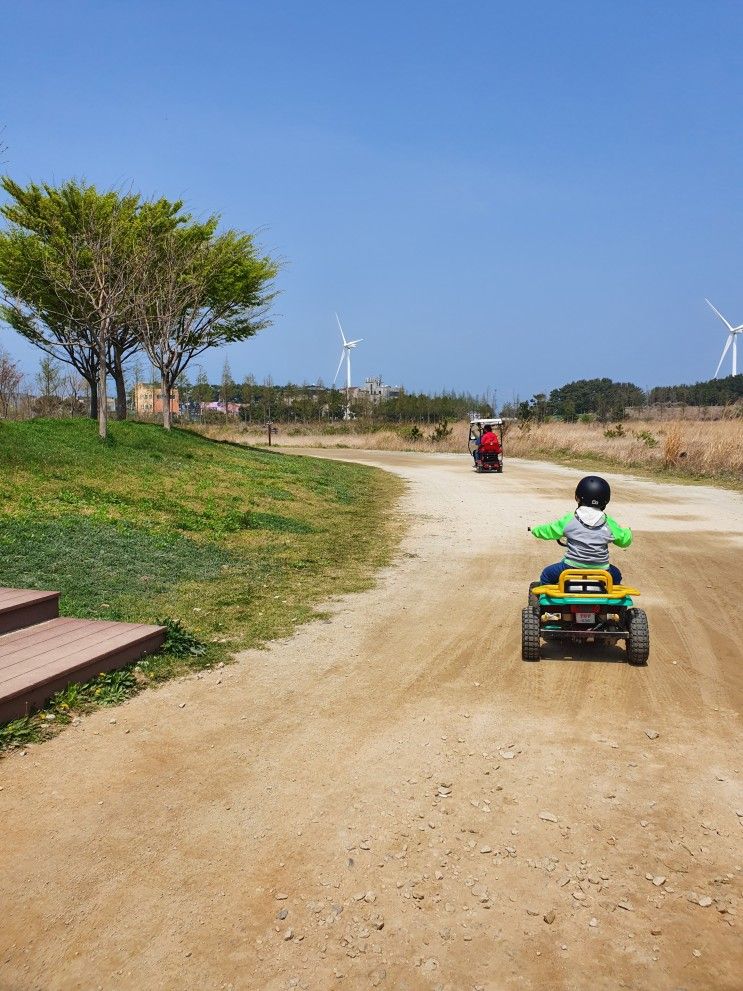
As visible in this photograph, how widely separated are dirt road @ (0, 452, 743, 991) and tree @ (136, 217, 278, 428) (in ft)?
60.3

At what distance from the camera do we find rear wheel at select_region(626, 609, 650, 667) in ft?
18.1

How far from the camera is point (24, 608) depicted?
18.5 ft

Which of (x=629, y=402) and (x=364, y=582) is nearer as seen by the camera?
(x=364, y=582)

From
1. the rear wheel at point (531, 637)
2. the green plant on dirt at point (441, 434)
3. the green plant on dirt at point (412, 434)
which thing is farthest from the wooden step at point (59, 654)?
the green plant on dirt at point (412, 434)

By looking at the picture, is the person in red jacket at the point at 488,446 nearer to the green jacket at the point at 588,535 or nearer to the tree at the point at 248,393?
the green jacket at the point at 588,535

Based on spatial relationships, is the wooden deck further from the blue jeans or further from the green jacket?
the green jacket

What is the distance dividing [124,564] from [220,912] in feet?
19.5

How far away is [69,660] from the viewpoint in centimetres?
489

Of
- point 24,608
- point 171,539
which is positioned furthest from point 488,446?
point 24,608

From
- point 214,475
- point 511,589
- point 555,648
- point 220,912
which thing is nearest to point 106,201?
point 214,475

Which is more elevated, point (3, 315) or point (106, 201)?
point (106, 201)

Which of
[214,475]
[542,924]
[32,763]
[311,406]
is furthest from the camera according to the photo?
[311,406]

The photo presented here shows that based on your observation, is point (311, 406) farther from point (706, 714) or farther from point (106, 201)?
point (706, 714)

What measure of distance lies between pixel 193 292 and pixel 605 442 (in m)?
18.4
